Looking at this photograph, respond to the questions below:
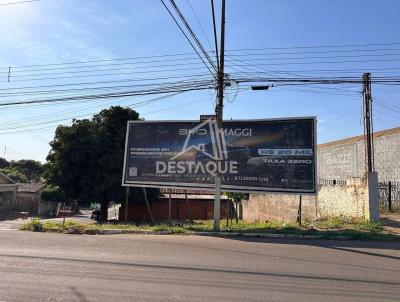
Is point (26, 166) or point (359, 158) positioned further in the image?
point (26, 166)

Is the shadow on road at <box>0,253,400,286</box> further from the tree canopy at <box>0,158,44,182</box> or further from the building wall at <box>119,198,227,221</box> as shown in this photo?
the tree canopy at <box>0,158,44,182</box>

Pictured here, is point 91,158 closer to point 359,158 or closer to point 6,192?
point 359,158

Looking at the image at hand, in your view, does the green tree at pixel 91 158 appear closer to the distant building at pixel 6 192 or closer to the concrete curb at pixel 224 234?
the concrete curb at pixel 224 234

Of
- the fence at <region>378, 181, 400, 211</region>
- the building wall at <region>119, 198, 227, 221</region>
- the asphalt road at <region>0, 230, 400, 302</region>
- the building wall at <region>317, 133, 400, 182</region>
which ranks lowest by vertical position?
the asphalt road at <region>0, 230, 400, 302</region>

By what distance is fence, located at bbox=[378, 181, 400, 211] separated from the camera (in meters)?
23.7

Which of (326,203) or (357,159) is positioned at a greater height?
(357,159)

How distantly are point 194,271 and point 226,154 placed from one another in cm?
1170

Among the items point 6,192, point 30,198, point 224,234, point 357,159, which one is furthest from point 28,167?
point 224,234

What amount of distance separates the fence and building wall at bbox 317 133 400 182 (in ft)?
31.9

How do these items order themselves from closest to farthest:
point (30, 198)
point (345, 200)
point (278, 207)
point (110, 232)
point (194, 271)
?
point (194, 271) → point (110, 232) → point (345, 200) → point (278, 207) → point (30, 198)

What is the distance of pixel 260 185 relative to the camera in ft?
64.3

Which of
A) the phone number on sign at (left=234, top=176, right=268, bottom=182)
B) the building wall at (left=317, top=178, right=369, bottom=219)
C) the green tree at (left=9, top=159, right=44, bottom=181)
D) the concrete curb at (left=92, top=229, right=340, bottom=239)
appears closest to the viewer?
the concrete curb at (left=92, top=229, right=340, bottom=239)

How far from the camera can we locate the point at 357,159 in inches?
1594

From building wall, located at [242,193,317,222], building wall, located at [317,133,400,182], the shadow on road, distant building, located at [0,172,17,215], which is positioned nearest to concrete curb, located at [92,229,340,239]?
building wall, located at [242,193,317,222]
